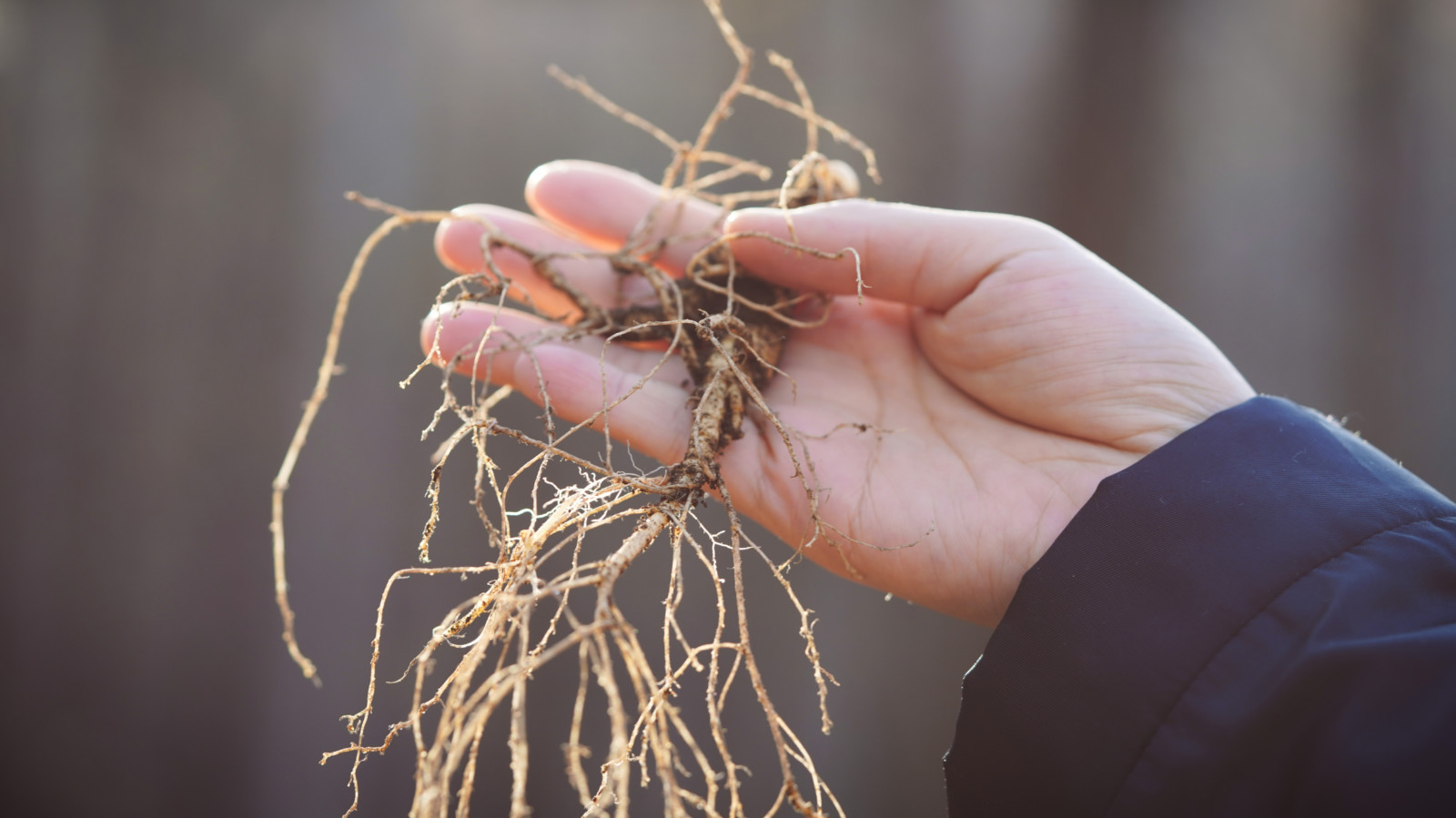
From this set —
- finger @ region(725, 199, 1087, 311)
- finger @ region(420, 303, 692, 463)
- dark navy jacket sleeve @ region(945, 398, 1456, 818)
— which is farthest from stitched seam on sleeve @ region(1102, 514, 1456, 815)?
finger @ region(420, 303, 692, 463)

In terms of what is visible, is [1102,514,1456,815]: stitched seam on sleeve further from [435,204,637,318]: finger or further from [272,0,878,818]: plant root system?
[435,204,637,318]: finger

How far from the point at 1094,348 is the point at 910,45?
46.8 inches

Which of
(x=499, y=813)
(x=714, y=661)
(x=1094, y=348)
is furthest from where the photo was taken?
(x=499, y=813)

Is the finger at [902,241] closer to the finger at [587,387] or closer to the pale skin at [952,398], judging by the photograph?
the pale skin at [952,398]

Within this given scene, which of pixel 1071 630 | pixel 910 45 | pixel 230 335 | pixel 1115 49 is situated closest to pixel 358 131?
pixel 230 335

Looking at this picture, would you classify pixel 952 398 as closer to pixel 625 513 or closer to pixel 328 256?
pixel 625 513

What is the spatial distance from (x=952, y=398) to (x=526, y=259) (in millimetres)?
608

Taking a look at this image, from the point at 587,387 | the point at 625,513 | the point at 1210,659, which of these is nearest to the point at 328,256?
the point at 587,387

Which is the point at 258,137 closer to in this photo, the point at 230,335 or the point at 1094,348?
the point at 230,335

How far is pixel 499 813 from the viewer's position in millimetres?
1451

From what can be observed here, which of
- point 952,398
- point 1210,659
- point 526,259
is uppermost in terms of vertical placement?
point 526,259

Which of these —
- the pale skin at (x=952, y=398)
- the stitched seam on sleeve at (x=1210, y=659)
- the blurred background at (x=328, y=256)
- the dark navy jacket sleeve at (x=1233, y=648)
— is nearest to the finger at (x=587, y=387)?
the pale skin at (x=952, y=398)

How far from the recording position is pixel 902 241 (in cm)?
76

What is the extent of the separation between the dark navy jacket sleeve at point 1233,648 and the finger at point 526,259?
2.23 ft
